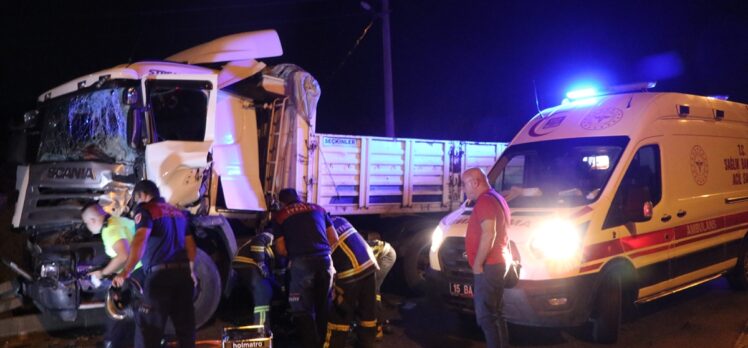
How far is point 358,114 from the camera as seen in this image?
93.4ft

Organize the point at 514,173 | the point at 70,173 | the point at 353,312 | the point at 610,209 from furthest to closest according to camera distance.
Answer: the point at 514,173
the point at 70,173
the point at 610,209
the point at 353,312

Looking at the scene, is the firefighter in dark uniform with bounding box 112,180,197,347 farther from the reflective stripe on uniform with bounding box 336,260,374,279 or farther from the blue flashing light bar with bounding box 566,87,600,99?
the blue flashing light bar with bounding box 566,87,600,99

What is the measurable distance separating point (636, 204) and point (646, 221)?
1.11 ft

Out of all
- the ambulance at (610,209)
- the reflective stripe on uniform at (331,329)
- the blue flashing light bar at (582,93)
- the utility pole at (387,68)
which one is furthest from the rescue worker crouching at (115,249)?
the utility pole at (387,68)

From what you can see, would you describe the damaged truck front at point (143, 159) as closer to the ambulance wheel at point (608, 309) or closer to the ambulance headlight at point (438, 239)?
the ambulance headlight at point (438, 239)

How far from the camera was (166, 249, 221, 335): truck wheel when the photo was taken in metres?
5.74

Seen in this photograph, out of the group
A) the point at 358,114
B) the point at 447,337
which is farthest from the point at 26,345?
the point at 358,114

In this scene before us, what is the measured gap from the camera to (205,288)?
5762 millimetres

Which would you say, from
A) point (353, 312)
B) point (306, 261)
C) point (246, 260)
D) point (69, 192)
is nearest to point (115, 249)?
point (246, 260)

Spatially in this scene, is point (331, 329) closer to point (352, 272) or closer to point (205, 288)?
point (352, 272)

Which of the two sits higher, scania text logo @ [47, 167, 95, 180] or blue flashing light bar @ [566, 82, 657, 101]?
blue flashing light bar @ [566, 82, 657, 101]

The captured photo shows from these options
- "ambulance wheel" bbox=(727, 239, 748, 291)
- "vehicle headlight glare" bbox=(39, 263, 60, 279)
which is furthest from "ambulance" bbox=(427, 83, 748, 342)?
"vehicle headlight glare" bbox=(39, 263, 60, 279)

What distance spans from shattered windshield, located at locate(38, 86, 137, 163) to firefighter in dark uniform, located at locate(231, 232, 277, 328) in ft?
5.76

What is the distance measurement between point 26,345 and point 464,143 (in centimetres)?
631
